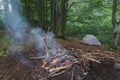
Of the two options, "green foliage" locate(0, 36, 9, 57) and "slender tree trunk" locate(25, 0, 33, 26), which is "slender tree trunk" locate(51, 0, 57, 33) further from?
"green foliage" locate(0, 36, 9, 57)

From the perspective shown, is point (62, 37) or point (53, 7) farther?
point (53, 7)

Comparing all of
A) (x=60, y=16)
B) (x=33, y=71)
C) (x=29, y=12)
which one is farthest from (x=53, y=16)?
(x=33, y=71)

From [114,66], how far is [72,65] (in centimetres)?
126

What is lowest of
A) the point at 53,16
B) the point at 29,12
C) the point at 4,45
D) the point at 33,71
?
the point at 33,71

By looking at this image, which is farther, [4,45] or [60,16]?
[60,16]

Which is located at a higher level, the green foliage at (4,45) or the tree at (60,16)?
the tree at (60,16)

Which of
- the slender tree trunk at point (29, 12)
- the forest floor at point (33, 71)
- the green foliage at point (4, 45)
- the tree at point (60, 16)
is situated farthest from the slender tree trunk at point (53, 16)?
the forest floor at point (33, 71)

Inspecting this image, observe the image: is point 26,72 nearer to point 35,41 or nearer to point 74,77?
point 74,77

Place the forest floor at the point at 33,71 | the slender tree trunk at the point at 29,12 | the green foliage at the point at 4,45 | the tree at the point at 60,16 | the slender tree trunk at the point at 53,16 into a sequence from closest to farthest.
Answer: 1. the forest floor at the point at 33,71
2. the green foliage at the point at 4,45
3. the tree at the point at 60,16
4. the slender tree trunk at the point at 53,16
5. the slender tree trunk at the point at 29,12

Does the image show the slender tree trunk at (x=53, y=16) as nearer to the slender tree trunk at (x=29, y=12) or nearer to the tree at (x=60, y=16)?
the tree at (x=60, y=16)

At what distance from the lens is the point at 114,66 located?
511 cm

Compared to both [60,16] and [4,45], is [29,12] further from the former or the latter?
[4,45]

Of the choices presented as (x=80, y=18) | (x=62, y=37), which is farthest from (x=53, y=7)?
(x=80, y=18)

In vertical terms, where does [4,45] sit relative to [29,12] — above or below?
below
